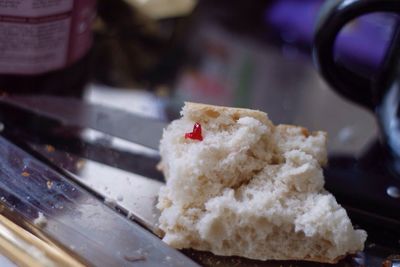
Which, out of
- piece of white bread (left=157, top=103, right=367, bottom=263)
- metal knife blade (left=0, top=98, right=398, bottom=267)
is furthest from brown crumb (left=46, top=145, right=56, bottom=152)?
piece of white bread (left=157, top=103, right=367, bottom=263)

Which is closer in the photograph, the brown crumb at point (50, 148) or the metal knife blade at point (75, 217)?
the metal knife blade at point (75, 217)

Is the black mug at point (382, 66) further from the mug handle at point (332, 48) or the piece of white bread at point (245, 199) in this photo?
the piece of white bread at point (245, 199)

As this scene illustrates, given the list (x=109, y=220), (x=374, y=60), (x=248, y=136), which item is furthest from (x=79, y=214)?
(x=374, y=60)

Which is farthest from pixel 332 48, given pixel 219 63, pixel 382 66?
pixel 219 63

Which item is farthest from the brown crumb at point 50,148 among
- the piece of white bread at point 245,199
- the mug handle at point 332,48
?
the mug handle at point 332,48

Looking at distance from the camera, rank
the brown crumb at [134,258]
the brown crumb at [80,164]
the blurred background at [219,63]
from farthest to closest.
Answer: the blurred background at [219,63] < the brown crumb at [80,164] < the brown crumb at [134,258]

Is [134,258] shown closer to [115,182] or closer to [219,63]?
[115,182]
